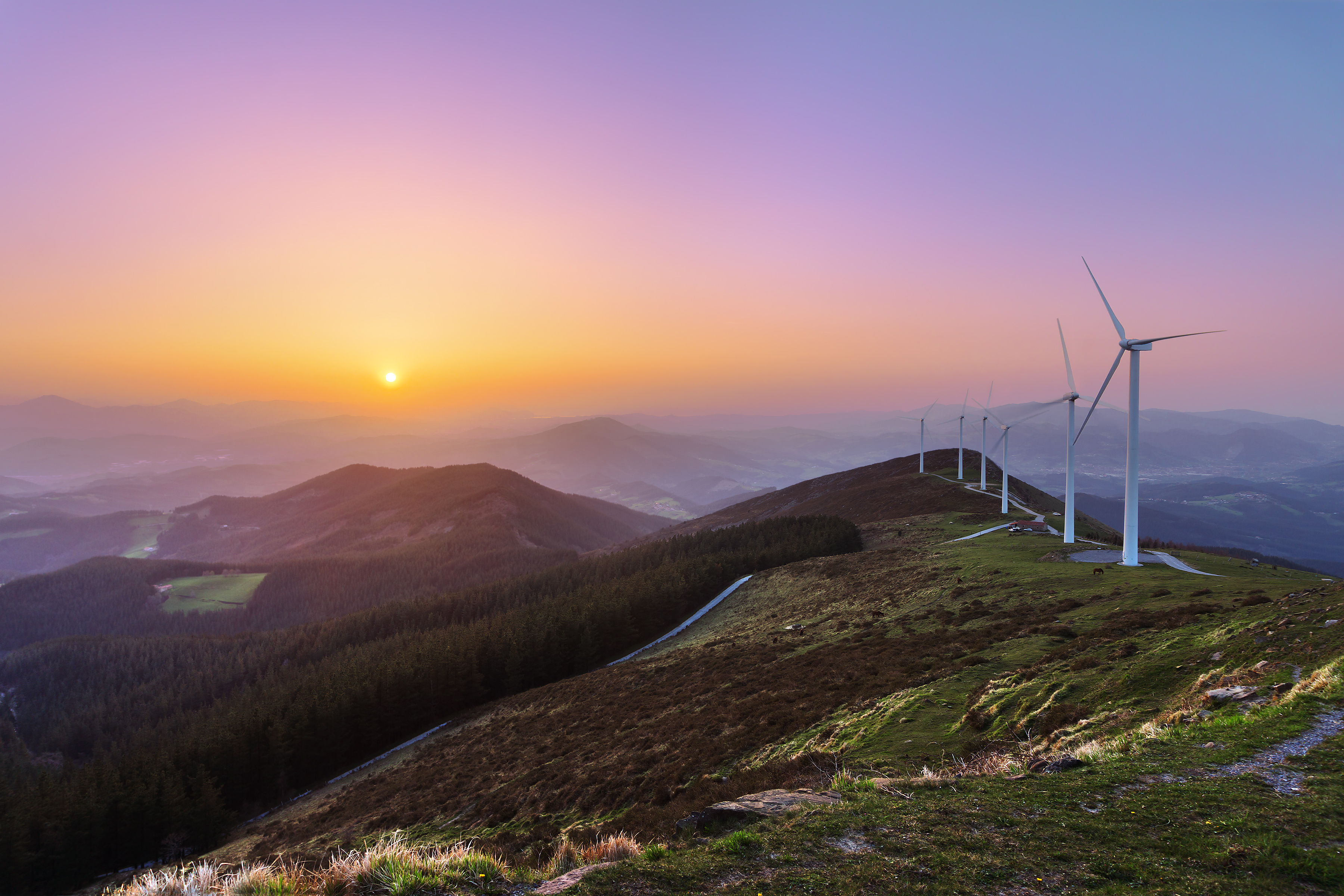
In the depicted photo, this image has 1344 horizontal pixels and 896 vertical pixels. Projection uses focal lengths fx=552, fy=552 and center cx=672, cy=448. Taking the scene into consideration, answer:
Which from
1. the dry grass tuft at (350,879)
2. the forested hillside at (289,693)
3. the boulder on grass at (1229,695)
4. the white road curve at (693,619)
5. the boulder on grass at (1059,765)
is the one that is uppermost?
the dry grass tuft at (350,879)

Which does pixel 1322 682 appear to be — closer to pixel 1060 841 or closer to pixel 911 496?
pixel 1060 841

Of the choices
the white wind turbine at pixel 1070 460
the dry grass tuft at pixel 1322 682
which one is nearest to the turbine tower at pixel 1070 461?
the white wind turbine at pixel 1070 460

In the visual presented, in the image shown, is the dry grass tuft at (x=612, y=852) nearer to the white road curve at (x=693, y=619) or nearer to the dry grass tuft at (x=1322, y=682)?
the dry grass tuft at (x=1322, y=682)

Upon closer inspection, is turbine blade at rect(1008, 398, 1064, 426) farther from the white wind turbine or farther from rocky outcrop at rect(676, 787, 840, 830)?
rocky outcrop at rect(676, 787, 840, 830)

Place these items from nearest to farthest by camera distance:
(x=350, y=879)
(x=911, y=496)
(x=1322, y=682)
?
(x=350, y=879)
(x=1322, y=682)
(x=911, y=496)

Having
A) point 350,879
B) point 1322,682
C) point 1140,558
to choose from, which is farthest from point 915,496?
point 350,879

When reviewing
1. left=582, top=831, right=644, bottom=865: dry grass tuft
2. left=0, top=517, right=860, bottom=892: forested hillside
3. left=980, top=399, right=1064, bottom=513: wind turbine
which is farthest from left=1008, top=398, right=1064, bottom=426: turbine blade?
left=582, top=831, right=644, bottom=865: dry grass tuft

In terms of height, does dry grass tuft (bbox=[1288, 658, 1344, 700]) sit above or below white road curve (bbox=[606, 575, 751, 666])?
above
